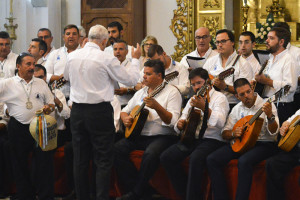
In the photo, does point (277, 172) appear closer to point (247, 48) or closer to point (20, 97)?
point (247, 48)

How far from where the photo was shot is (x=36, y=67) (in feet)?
20.8

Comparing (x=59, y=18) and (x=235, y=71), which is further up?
(x=59, y=18)

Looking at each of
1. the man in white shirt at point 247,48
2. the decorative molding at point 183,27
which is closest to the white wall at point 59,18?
the decorative molding at point 183,27

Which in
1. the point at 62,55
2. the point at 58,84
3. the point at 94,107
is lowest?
the point at 94,107

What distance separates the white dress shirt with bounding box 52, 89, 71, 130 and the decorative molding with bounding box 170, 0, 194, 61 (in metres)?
3.80

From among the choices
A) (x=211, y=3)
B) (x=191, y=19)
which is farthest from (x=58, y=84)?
(x=211, y=3)

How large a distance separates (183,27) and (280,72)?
4.06 metres

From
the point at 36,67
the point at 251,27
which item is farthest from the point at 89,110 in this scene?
the point at 251,27

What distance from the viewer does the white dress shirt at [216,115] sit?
555 cm

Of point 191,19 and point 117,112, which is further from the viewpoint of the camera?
point 191,19

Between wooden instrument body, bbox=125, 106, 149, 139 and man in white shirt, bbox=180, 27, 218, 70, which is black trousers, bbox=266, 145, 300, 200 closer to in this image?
wooden instrument body, bbox=125, 106, 149, 139

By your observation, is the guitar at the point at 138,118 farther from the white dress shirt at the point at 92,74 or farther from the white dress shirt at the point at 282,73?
the white dress shirt at the point at 282,73

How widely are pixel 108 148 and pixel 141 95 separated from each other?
1.08 meters

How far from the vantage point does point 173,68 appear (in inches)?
261
